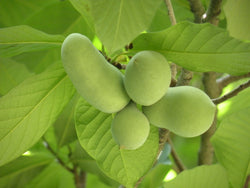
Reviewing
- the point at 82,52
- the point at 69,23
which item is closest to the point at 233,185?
the point at 82,52

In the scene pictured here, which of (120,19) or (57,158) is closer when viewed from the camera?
(120,19)

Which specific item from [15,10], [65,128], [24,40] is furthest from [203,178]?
[15,10]

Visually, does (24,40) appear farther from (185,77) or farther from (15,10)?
(15,10)

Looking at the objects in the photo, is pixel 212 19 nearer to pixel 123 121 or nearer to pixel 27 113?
pixel 123 121

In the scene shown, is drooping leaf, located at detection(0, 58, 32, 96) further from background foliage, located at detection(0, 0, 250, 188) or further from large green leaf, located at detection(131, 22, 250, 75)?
large green leaf, located at detection(131, 22, 250, 75)

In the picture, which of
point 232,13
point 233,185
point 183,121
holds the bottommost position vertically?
point 233,185
